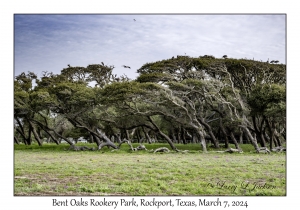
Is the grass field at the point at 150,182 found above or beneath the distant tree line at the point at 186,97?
beneath

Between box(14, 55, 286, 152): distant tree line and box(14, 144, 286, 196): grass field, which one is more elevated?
box(14, 55, 286, 152): distant tree line

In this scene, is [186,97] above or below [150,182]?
above

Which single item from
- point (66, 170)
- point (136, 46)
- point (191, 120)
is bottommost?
point (66, 170)

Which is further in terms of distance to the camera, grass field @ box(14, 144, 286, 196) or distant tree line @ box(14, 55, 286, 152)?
distant tree line @ box(14, 55, 286, 152)

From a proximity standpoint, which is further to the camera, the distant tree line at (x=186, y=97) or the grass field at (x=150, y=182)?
the distant tree line at (x=186, y=97)

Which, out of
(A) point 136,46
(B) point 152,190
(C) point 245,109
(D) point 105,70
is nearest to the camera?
(B) point 152,190

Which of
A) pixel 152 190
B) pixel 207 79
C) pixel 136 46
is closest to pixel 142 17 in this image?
pixel 136 46

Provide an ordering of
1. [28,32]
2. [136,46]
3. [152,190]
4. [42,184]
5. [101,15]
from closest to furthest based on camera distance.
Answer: [152,190]
[42,184]
[101,15]
[28,32]
[136,46]

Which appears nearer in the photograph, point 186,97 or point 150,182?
point 150,182

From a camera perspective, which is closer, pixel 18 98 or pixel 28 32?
pixel 28 32

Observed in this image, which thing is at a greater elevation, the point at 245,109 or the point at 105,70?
the point at 105,70

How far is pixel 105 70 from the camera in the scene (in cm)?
3278
